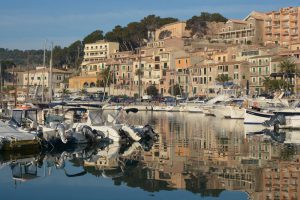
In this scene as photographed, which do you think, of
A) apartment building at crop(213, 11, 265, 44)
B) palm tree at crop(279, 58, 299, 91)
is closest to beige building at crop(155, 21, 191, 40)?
apartment building at crop(213, 11, 265, 44)

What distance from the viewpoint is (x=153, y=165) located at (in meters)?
25.1

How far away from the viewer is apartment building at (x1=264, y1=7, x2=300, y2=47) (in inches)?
4532

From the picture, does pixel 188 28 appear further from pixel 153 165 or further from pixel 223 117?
pixel 153 165

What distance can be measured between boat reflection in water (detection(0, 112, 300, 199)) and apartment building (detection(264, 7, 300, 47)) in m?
84.1

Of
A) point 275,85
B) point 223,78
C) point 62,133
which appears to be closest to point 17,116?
point 62,133

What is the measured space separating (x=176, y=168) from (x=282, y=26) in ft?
326

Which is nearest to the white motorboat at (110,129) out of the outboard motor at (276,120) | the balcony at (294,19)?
the outboard motor at (276,120)

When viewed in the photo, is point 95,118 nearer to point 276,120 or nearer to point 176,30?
point 276,120

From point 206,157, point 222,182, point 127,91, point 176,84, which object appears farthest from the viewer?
point 127,91

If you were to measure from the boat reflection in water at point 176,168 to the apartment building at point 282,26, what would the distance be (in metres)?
84.1

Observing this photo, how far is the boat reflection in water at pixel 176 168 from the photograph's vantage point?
63.3ft

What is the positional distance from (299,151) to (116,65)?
94.1m

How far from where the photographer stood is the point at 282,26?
118062mm

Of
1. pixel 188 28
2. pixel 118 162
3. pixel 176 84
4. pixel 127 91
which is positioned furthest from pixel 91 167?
pixel 188 28
